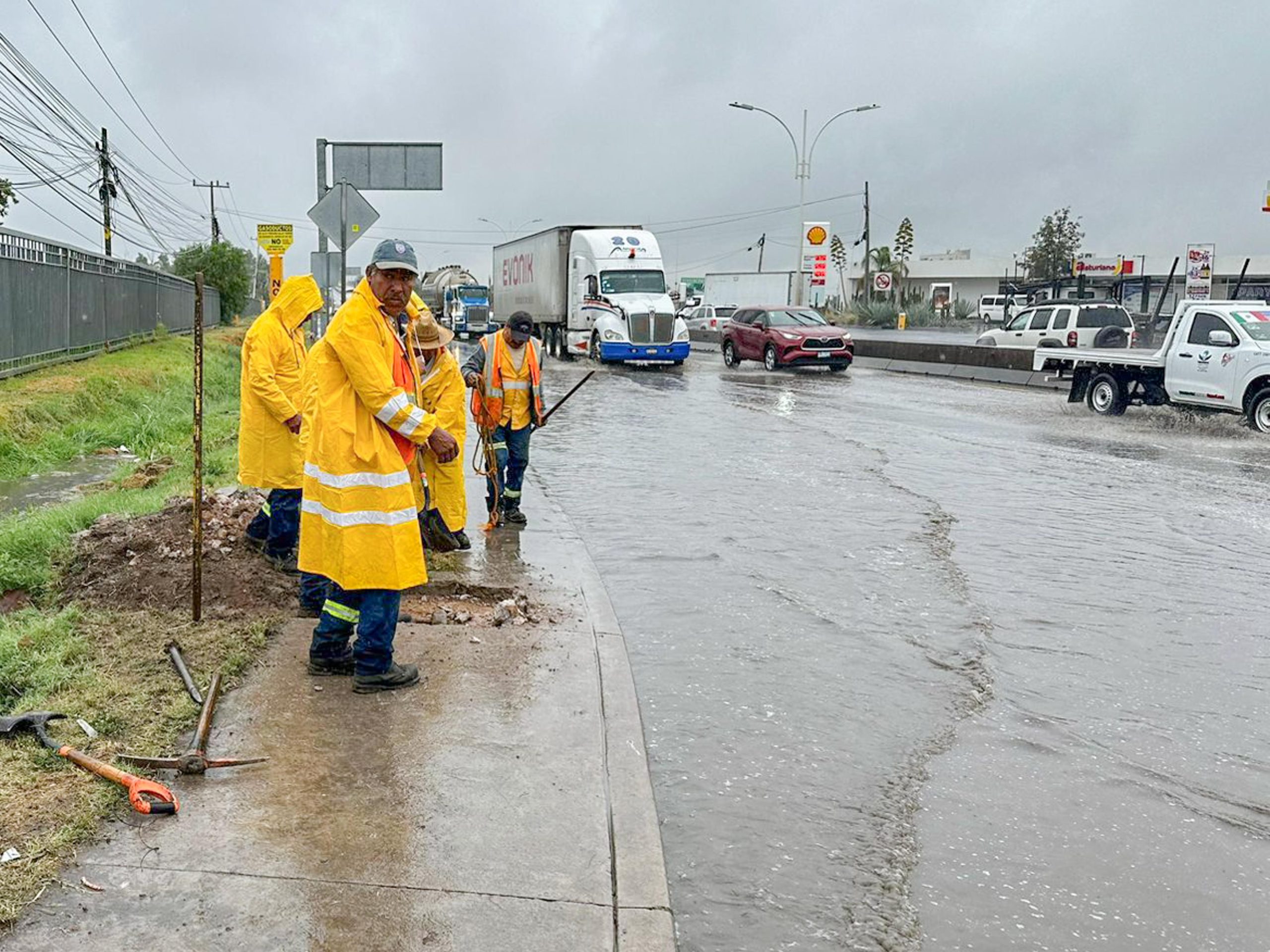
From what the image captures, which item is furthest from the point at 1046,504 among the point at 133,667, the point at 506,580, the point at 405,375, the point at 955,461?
the point at 133,667

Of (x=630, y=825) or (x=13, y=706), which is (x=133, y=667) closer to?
(x=13, y=706)

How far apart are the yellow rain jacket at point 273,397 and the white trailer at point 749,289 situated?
5902 centimetres

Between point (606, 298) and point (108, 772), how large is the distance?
27741 millimetres

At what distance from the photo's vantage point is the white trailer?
68.6 meters

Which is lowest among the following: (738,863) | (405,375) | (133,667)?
(738,863)

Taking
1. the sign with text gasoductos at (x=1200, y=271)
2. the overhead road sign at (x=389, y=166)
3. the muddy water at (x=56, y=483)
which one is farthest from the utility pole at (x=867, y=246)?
the muddy water at (x=56, y=483)

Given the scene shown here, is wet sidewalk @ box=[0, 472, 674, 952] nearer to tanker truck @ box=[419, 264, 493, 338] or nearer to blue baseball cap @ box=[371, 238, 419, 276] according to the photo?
blue baseball cap @ box=[371, 238, 419, 276]

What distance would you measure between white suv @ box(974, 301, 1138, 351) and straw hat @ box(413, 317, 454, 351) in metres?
21.7

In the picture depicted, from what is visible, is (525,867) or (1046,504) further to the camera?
(1046,504)

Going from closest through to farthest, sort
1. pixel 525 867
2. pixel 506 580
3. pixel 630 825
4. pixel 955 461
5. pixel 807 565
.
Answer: pixel 525 867 → pixel 630 825 → pixel 506 580 → pixel 807 565 → pixel 955 461

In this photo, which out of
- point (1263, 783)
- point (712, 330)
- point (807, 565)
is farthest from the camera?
point (712, 330)

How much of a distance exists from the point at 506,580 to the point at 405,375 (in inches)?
91.8

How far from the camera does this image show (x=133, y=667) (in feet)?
16.7

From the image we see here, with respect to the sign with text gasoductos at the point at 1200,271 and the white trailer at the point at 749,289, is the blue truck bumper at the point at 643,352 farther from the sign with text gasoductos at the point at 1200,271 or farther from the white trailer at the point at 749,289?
the white trailer at the point at 749,289
